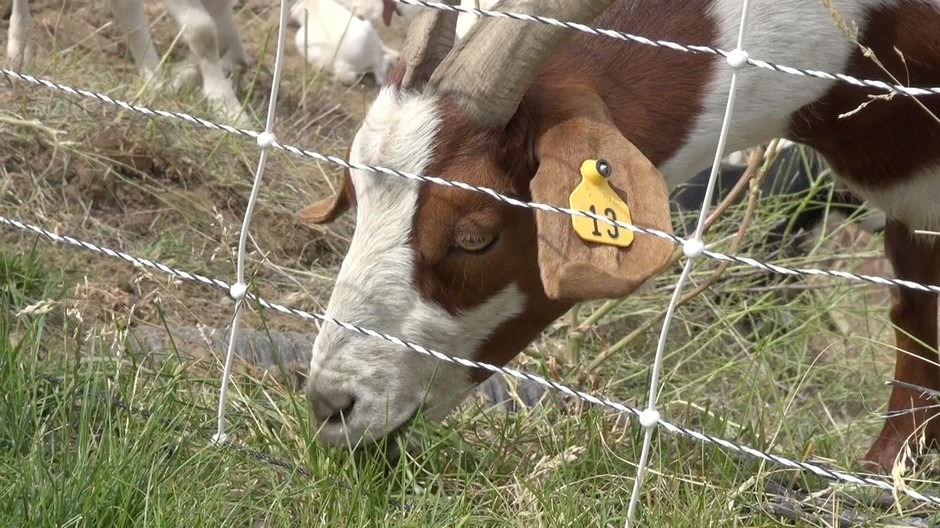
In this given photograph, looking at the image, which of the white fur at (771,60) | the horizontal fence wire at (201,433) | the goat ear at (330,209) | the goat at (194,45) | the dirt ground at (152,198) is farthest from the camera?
the goat at (194,45)

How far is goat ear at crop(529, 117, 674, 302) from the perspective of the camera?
241 centimetres

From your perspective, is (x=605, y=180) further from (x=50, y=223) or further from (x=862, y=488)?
(x=50, y=223)

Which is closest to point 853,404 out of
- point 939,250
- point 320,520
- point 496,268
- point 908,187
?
point 939,250

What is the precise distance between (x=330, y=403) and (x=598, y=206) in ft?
2.24

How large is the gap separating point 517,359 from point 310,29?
114 inches

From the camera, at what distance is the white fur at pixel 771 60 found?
2834 millimetres

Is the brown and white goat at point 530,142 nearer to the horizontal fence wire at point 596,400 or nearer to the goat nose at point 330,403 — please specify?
the goat nose at point 330,403

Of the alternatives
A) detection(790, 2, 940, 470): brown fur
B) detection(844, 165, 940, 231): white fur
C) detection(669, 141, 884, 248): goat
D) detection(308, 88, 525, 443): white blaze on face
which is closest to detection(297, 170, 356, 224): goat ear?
detection(308, 88, 525, 443): white blaze on face

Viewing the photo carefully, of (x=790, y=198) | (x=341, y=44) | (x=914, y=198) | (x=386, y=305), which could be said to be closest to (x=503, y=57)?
(x=386, y=305)

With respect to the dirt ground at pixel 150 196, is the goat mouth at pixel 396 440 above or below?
above

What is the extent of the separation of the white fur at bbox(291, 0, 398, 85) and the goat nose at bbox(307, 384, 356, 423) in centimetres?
348

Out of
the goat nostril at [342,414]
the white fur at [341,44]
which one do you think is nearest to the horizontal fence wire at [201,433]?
the goat nostril at [342,414]

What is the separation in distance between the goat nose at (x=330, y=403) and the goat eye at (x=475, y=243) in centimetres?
37

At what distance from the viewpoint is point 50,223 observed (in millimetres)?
4020
